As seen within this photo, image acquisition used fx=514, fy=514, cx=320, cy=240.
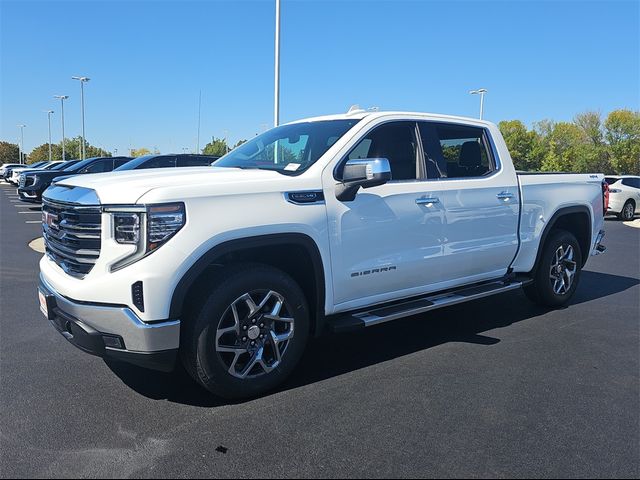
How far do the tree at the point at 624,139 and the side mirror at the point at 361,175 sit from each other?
52609 mm

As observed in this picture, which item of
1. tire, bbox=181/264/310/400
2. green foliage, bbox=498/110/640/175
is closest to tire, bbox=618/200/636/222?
tire, bbox=181/264/310/400

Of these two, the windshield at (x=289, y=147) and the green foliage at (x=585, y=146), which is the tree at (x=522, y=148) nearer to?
the green foliage at (x=585, y=146)

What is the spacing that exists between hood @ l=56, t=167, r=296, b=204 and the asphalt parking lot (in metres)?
1.38

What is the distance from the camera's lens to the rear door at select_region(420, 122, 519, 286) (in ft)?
14.8

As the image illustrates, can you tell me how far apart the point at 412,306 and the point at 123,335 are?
2259 millimetres

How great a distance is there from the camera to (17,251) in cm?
926

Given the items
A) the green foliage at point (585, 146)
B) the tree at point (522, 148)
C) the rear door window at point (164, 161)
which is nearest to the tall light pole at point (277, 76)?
the rear door window at point (164, 161)

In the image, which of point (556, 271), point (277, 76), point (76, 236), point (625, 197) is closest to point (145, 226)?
point (76, 236)

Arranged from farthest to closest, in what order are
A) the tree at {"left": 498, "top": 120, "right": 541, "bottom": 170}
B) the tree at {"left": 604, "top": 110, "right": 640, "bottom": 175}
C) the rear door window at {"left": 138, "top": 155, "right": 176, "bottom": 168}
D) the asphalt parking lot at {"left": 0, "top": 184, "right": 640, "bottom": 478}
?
1. the tree at {"left": 498, "top": 120, "right": 541, "bottom": 170}
2. the tree at {"left": 604, "top": 110, "right": 640, "bottom": 175}
3. the rear door window at {"left": 138, "top": 155, "right": 176, "bottom": 168}
4. the asphalt parking lot at {"left": 0, "top": 184, "right": 640, "bottom": 478}

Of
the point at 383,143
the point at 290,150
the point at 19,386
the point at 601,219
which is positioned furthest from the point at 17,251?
the point at 601,219

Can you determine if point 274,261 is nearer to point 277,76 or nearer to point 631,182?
point 277,76

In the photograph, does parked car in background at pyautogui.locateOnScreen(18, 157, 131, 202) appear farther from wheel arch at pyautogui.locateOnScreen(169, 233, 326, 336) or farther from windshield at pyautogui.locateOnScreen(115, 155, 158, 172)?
wheel arch at pyautogui.locateOnScreen(169, 233, 326, 336)

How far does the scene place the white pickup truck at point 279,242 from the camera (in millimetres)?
3021

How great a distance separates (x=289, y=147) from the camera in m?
4.49
